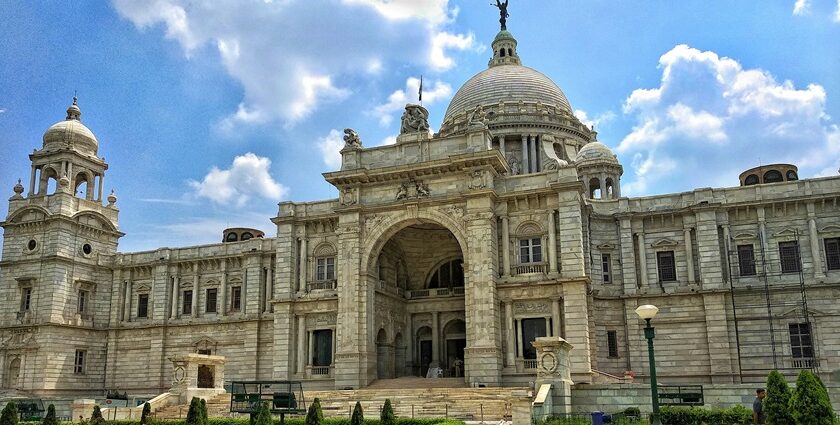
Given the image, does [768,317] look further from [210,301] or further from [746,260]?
[210,301]

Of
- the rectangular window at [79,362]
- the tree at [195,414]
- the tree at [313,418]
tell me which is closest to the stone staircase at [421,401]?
the tree at [313,418]

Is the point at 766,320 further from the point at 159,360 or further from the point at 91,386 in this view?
the point at 91,386

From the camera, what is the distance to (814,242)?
136ft

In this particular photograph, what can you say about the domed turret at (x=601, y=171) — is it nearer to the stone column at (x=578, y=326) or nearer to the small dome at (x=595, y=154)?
the small dome at (x=595, y=154)

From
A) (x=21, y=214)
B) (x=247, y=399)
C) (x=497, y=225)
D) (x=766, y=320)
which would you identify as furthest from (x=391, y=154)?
(x=21, y=214)

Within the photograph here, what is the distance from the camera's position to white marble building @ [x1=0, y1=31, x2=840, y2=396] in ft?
131

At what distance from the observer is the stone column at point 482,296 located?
37906 millimetres

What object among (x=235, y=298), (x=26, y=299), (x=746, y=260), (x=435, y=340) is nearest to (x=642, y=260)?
(x=746, y=260)

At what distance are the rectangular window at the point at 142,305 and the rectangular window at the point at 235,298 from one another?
7251 mm

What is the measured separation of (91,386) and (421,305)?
83.6ft

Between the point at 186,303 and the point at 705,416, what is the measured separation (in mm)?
39730

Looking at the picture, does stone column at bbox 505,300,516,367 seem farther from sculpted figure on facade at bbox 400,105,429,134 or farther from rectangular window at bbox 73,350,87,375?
rectangular window at bbox 73,350,87,375

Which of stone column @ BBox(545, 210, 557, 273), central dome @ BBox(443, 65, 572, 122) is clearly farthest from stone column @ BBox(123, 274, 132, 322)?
stone column @ BBox(545, 210, 557, 273)

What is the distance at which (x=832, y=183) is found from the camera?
41.8 metres
